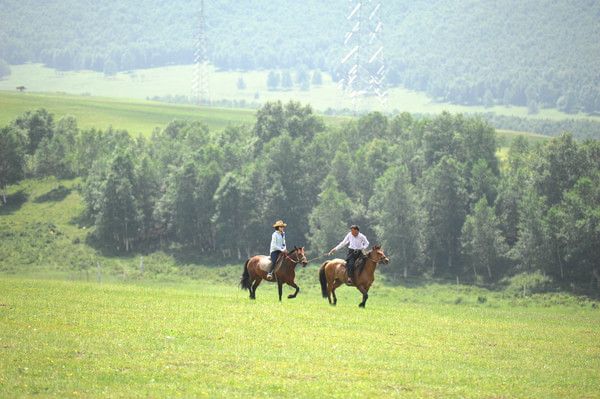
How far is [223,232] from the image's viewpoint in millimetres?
108812

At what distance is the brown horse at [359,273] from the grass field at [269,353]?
223 cm

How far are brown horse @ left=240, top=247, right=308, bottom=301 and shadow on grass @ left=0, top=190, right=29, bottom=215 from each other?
8685 cm

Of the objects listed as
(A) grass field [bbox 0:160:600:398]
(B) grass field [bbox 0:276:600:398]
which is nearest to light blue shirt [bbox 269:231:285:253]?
(A) grass field [bbox 0:160:600:398]

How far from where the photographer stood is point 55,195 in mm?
127250

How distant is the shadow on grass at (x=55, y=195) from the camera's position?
125812 millimetres

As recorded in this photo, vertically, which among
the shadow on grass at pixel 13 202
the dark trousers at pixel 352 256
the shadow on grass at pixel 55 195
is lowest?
the shadow on grass at pixel 13 202

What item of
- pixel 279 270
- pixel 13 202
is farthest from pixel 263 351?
pixel 13 202

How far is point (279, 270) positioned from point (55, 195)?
93530 mm

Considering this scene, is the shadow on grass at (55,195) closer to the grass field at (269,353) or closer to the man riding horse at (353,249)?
the grass field at (269,353)

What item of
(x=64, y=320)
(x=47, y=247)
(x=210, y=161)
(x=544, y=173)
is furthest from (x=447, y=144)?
(x=64, y=320)

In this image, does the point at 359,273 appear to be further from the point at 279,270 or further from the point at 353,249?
the point at 279,270

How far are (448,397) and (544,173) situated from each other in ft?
261

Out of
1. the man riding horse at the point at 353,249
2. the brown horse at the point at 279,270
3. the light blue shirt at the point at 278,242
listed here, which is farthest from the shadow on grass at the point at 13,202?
the man riding horse at the point at 353,249

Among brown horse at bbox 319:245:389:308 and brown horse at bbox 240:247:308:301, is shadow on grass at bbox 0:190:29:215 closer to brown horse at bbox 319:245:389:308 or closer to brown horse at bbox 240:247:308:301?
brown horse at bbox 240:247:308:301
